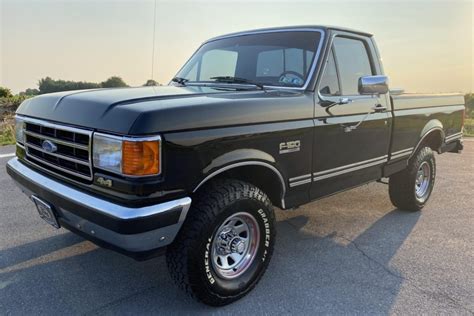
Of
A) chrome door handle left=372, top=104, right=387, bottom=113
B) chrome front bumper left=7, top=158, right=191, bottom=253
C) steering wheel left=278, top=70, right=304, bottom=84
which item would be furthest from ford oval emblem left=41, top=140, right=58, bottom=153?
chrome door handle left=372, top=104, right=387, bottom=113

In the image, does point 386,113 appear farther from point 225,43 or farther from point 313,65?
point 225,43

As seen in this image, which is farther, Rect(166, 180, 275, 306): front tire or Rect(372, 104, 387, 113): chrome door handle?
Rect(372, 104, 387, 113): chrome door handle

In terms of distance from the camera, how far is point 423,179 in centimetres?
520

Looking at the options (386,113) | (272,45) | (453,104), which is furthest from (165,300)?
(453,104)

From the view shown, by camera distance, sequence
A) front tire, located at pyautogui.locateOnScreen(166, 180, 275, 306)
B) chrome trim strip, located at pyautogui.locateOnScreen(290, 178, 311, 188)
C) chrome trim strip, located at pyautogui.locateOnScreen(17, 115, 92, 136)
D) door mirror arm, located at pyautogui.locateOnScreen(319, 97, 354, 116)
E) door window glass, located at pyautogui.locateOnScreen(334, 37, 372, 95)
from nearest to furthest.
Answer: chrome trim strip, located at pyautogui.locateOnScreen(17, 115, 92, 136)
front tire, located at pyautogui.locateOnScreen(166, 180, 275, 306)
chrome trim strip, located at pyautogui.locateOnScreen(290, 178, 311, 188)
door mirror arm, located at pyautogui.locateOnScreen(319, 97, 354, 116)
door window glass, located at pyautogui.locateOnScreen(334, 37, 372, 95)

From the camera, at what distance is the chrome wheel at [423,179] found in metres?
5.09

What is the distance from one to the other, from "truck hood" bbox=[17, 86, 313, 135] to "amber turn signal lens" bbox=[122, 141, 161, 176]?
0.23 feet

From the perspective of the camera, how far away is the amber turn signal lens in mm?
2219

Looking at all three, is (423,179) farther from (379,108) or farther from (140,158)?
(140,158)

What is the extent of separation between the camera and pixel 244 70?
3.83m

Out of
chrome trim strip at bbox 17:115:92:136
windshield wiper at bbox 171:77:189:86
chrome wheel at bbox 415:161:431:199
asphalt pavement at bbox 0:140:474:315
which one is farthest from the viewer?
chrome wheel at bbox 415:161:431:199

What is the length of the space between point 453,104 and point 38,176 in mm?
5090

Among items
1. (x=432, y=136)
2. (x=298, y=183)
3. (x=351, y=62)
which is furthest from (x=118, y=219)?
(x=432, y=136)

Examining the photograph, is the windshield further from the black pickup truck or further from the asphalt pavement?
the asphalt pavement
